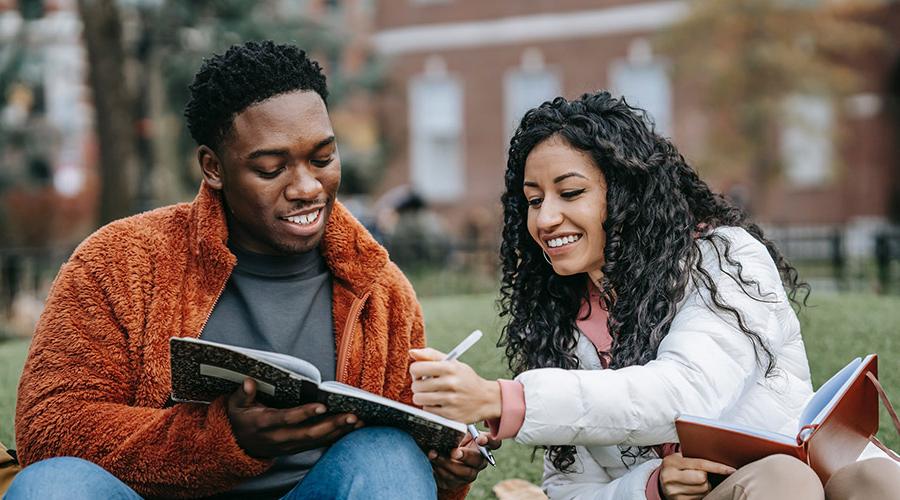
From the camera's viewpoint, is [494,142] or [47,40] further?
[494,142]

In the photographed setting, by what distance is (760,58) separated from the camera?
16.2 metres

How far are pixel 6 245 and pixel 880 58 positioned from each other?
601 inches

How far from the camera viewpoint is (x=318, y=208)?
262 centimetres

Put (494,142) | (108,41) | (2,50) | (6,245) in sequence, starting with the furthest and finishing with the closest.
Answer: (494,142)
(6,245)
(2,50)
(108,41)

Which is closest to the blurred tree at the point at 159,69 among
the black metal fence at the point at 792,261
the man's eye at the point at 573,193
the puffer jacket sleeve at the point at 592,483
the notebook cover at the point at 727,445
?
the black metal fence at the point at 792,261

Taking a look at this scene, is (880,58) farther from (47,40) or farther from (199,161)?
(199,161)

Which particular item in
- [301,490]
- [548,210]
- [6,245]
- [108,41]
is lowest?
[6,245]

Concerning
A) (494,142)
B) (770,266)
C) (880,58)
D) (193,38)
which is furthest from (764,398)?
(494,142)

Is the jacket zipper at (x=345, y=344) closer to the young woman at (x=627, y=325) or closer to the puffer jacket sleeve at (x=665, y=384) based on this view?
the young woman at (x=627, y=325)

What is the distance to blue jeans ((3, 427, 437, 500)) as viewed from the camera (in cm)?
215

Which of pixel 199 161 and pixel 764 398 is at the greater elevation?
pixel 199 161

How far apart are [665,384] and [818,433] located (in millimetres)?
342

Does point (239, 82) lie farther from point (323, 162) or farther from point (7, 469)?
point (7, 469)

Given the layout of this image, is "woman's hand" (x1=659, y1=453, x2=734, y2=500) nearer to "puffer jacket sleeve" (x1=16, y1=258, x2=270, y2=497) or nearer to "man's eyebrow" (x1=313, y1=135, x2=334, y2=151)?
"puffer jacket sleeve" (x1=16, y1=258, x2=270, y2=497)
